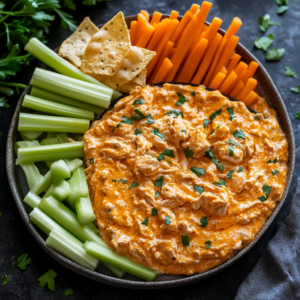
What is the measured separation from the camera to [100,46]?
3.69 m

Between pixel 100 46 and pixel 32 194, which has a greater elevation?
pixel 100 46

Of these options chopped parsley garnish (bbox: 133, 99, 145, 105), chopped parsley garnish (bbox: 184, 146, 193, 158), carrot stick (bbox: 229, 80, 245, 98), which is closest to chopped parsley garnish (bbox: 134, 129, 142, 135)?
chopped parsley garnish (bbox: 133, 99, 145, 105)

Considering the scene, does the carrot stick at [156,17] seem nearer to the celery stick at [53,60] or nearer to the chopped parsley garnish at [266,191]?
the celery stick at [53,60]

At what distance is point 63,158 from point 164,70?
1399 millimetres

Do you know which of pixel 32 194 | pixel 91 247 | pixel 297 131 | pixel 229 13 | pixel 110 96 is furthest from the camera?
pixel 229 13

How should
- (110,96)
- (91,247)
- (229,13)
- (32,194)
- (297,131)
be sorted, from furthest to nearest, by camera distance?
(229,13) < (297,131) < (110,96) < (32,194) < (91,247)

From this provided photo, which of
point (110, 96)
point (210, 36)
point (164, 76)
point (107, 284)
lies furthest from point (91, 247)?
point (210, 36)

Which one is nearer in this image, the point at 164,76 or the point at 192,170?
the point at 192,170

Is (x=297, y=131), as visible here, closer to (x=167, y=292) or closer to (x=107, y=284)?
(x=167, y=292)

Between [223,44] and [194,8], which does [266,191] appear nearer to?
[223,44]

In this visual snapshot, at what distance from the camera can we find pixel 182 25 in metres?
3.72

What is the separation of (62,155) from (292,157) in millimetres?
2251

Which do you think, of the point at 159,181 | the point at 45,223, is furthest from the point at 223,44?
the point at 45,223

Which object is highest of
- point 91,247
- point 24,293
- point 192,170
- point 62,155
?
point 192,170
